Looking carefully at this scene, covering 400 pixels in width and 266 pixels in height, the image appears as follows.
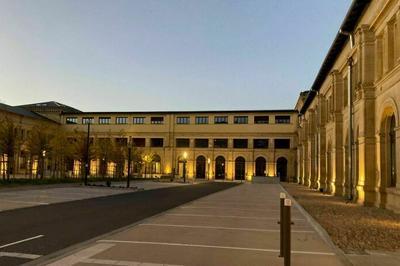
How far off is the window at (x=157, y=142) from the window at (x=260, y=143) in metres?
19.7

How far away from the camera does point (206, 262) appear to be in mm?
8312

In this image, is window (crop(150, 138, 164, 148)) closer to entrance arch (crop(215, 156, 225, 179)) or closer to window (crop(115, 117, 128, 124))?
window (crop(115, 117, 128, 124))

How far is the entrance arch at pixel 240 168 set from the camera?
292ft

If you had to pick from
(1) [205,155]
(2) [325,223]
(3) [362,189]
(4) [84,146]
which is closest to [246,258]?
(2) [325,223]

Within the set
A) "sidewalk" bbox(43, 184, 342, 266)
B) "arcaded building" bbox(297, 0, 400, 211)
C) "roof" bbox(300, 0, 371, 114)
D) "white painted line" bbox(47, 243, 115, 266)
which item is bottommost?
"sidewalk" bbox(43, 184, 342, 266)

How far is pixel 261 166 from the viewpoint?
290 ft

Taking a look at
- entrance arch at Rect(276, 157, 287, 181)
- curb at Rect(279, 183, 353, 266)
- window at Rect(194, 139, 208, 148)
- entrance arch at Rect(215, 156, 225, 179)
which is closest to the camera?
curb at Rect(279, 183, 353, 266)

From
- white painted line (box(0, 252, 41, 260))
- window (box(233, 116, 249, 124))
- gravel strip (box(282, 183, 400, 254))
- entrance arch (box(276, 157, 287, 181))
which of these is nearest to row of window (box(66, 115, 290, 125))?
window (box(233, 116, 249, 124))

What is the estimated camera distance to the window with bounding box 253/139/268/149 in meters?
88.5

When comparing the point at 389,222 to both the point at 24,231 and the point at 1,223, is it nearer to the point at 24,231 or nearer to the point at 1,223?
the point at 24,231

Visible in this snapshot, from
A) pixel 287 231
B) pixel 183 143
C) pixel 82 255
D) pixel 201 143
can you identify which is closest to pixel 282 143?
pixel 201 143

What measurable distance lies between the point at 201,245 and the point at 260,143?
260 ft

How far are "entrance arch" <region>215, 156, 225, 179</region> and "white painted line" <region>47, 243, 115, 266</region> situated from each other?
80.7 m

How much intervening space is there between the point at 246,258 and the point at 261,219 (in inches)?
297
